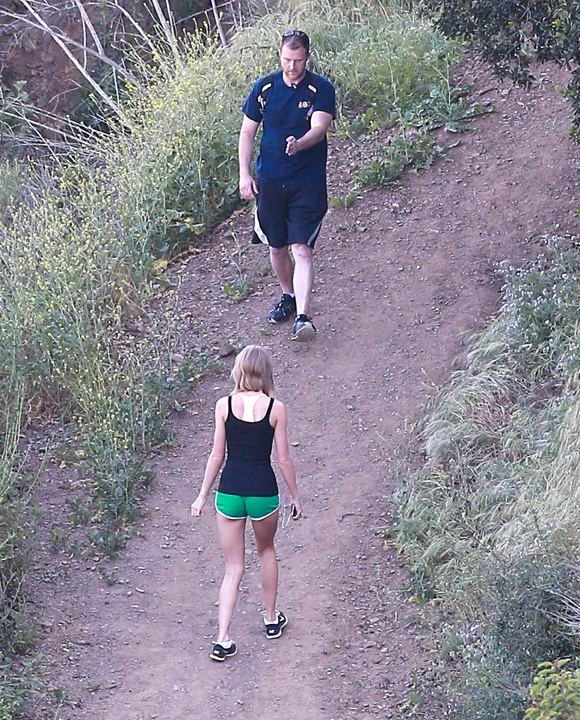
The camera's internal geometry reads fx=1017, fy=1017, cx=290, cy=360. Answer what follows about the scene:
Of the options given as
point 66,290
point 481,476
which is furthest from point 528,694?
point 66,290

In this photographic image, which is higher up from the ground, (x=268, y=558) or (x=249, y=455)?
(x=249, y=455)

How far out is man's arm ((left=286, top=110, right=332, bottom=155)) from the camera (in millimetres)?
6527

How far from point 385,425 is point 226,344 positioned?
1624 mm

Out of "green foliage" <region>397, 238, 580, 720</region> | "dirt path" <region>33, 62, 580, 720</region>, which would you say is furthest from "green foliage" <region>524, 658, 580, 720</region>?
"dirt path" <region>33, 62, 580, 720</region>

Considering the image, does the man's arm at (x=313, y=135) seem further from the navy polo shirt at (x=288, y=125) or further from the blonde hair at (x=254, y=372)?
the blonde hair at (x=254, y=372)

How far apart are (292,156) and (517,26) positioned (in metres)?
1.64

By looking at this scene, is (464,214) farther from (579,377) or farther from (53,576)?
(53,576)

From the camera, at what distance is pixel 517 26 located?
639 centimetres

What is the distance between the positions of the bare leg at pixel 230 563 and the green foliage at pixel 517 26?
3.45m

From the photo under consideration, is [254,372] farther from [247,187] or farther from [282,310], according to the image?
[282,310]

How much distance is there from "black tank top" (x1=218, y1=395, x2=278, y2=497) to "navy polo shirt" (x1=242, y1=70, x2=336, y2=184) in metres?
2.74

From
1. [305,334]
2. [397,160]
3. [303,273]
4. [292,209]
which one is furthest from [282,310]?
[397,160]

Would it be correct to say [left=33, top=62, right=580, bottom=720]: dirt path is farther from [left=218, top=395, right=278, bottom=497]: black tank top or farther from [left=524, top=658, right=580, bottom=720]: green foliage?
[left=524, top=658, right=580, bottom=720]: green foliage

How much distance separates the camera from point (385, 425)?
6621 millimetres
